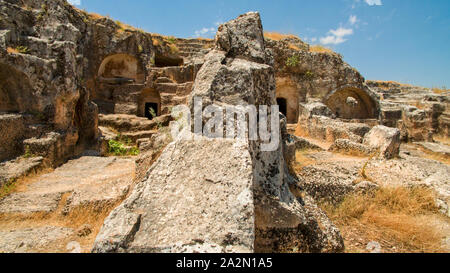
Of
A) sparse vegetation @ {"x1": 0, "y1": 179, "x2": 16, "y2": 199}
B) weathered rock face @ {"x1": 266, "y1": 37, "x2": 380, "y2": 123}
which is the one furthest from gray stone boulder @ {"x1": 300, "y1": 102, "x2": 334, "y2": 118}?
sparse vegetation @ {"x1": 0, "y1": 179, "x2": 16, "y2": 199}

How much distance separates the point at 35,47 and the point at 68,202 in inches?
198

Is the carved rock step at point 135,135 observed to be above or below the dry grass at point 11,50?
below

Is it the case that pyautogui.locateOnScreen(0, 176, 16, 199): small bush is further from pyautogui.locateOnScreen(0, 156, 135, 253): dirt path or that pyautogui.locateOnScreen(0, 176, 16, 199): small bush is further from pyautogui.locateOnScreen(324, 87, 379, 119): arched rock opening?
pyautogui.locateOnScreen(324, 87, 379, 119): arched rock opening

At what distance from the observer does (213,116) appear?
6.52 ft

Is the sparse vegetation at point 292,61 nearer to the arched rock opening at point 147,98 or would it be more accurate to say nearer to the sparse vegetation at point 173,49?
the arched rock opening at point 147,98

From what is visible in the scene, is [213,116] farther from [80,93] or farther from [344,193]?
[80,93]

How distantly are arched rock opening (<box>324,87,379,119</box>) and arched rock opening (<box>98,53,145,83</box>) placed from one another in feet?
37.7

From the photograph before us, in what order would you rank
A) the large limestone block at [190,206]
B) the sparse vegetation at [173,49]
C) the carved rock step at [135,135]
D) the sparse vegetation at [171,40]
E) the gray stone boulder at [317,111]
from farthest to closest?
1. the sparse vegetation at [171,40]
2. the sparse vegetation at [173,49]
3. the carved rock step at [135,135]
4. the gray stone boulder at [317,111]
5. the large limestone block at [190,206]

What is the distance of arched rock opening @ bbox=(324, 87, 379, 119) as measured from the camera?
13273 millimetres

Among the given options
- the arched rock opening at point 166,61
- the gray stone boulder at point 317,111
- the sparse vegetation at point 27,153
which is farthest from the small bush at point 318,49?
the sparse vegetation at point 27,153

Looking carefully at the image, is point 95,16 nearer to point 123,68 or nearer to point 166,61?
point 123,68

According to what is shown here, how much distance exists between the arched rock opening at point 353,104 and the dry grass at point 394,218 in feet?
33.8

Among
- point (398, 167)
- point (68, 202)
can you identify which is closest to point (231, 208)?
point (68, 202)

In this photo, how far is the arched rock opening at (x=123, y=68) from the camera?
15302mm
